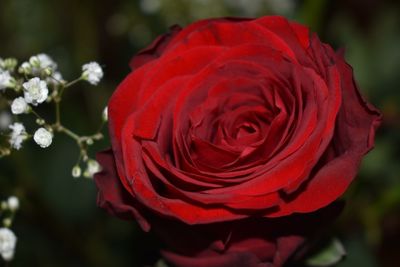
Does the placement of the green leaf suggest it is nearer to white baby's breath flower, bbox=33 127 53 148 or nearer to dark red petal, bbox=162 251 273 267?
dark red petal, bbox=162 251 273 267

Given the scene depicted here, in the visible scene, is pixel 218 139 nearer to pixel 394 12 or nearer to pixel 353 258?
pixel 353 258

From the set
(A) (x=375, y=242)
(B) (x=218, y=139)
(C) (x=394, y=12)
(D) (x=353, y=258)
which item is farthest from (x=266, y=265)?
(C) (x=394, y=12)

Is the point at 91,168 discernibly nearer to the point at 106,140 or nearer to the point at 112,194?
the point at 112,194

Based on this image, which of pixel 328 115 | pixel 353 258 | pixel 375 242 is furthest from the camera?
pixel 375 242

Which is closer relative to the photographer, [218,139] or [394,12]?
[218,139]

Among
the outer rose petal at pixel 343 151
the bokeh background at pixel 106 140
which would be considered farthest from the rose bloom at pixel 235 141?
the bokeh background at pixel 106 140

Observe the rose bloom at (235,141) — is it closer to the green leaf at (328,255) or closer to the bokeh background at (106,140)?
the green leaf at (328,255)

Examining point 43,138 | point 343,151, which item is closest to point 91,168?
point 43,138
